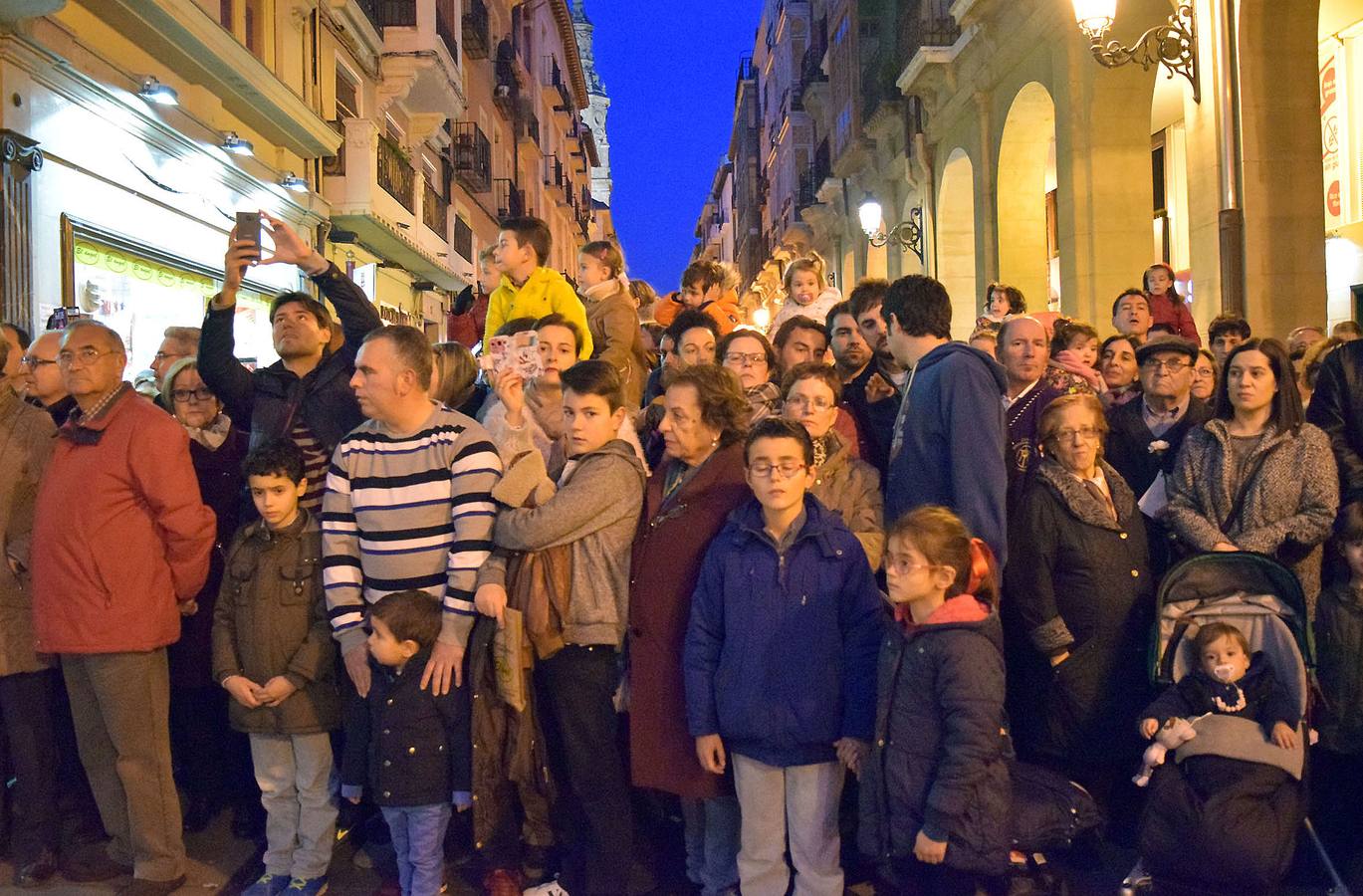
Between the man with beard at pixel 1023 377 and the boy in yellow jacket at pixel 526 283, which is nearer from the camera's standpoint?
the man with beard at pixel 1023 377

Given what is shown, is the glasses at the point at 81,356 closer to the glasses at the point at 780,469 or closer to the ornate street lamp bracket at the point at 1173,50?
the glasses at the point at 780,469

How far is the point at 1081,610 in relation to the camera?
4699 millimetres

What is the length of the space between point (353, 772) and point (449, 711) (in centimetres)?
52

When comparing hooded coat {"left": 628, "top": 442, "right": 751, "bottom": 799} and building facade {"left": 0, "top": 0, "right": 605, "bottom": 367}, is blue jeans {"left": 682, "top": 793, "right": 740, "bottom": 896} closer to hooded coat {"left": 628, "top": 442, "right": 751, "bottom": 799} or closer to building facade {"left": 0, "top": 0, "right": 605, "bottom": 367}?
hooded coat {"left": 628, "top": 442, "right": 751, "bottom": 799}

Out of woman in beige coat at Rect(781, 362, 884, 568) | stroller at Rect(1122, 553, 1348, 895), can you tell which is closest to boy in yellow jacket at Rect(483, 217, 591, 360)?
woman in beige coat at Rect(781, 362, 884, 568)


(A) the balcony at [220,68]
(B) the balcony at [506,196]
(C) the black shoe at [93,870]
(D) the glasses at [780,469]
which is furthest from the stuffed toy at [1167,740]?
(B) the balcony at [506,196]

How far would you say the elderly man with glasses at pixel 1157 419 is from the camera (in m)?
5.70

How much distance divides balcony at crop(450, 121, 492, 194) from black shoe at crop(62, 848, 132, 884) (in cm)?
2619

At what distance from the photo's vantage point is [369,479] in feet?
14.7

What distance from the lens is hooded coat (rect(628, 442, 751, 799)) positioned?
434cm

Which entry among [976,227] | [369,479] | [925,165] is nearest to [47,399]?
[369,479]

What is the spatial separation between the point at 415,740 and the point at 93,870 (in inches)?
71.6

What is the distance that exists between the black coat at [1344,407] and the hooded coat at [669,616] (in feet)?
9.04

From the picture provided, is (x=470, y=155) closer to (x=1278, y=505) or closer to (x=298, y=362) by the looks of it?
(x=298, y=362)
